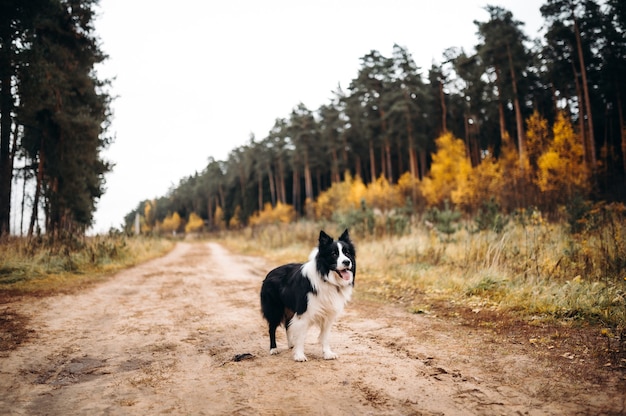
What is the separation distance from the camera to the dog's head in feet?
13.4

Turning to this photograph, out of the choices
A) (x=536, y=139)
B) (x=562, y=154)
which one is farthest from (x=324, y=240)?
(x=536, y=139)

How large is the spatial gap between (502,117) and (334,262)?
33831 millimetres

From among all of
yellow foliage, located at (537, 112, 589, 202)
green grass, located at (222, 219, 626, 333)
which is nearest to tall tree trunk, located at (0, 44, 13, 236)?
green grass, located at (222, 219, 626, 333)

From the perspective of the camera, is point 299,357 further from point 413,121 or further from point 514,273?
A: point 413,121

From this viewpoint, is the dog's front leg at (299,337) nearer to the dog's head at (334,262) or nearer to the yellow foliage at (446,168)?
the dog's head at (334,262)

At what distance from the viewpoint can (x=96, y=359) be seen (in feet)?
13.3

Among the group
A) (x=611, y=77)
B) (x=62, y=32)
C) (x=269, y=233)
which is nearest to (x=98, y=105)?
(x=62, y=32)

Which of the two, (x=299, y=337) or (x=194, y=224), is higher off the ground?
(x=194, y=224)

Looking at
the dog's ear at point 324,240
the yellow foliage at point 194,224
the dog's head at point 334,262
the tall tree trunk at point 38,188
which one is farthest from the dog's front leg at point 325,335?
the yellow foliage at point 194,224

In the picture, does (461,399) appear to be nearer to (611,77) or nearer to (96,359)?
(96,359)

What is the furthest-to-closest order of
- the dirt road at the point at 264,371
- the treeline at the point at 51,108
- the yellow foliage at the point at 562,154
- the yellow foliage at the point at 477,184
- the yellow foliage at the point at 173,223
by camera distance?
the yellow foliage at the point at 173,223 → the yellow foliage at the point at 562,154 → the yellow foliage at the point at 477,184 → the treeline at the point at 51,108 → the dirt road at the point at 264,371

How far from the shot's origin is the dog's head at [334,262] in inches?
161

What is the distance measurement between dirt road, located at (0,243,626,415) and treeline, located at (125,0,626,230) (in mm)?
13259

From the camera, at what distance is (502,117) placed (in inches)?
1259
